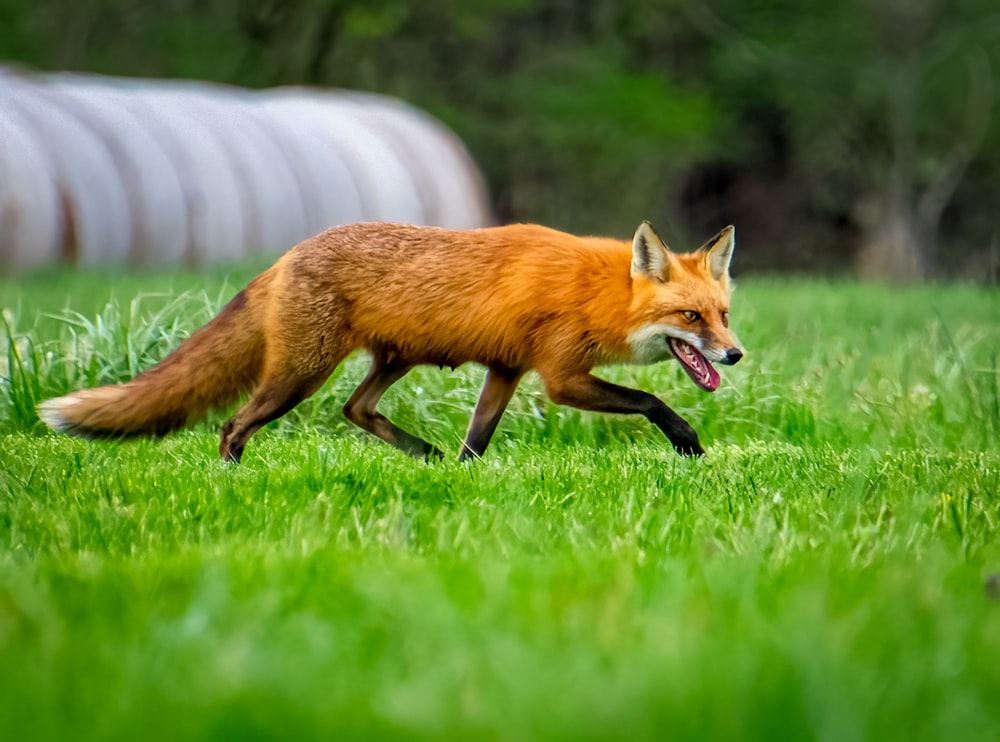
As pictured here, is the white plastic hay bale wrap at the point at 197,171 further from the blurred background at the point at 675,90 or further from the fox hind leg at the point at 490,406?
the fox hind leg at the point at 490,406

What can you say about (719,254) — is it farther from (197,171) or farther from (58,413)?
(197,171)

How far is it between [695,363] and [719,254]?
1.66ft

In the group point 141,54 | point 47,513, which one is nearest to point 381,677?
point 47,513

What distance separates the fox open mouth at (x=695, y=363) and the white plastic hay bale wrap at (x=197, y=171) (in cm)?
969

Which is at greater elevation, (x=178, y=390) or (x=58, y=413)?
(x=178, y=390)

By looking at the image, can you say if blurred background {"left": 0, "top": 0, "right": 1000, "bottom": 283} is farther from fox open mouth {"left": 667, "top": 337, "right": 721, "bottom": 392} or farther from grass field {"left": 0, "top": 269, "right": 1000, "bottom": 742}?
grass field {"left": 0, "top": 269, "right": 1000, "bottom": 742}

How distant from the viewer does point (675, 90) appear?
26500 millimetres

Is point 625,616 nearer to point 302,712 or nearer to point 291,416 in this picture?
point 302,712

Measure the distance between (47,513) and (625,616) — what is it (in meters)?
2.13

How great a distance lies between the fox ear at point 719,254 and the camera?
5.34 m

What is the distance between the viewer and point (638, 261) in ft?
17.0

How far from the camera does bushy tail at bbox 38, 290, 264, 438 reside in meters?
5.20

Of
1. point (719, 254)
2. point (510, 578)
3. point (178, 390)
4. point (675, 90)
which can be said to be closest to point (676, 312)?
point (719, 254)

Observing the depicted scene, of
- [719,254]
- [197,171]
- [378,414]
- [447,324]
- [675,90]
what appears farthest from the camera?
[675,90]
